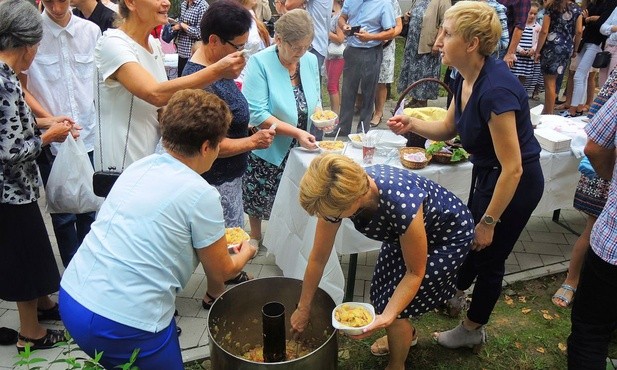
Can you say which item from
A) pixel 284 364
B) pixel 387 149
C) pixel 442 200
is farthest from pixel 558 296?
pixel 284 364

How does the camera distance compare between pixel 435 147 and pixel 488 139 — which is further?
pixel 435 147

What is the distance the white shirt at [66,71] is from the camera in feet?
10.4

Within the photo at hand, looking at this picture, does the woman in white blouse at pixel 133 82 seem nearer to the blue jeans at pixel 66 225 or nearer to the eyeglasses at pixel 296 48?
the eyeglasses at pixel 296 48

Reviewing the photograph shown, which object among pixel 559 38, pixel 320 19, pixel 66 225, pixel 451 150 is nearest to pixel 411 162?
pixel 451 150

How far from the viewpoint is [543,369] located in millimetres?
2971

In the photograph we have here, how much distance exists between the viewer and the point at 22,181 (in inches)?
102

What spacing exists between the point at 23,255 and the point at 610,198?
2.85m

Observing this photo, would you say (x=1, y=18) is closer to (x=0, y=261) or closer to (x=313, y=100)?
(x=0, y=261)

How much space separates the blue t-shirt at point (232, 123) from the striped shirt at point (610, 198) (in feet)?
5.67

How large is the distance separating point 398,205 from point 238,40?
132 cm

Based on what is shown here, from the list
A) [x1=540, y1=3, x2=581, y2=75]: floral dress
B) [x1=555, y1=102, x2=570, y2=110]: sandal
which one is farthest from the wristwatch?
[x1=555, y1=102, x2=570, y2=110]: sandal

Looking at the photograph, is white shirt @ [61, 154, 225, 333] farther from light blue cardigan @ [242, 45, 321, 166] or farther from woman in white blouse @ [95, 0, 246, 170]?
light blue cardigan @ [242, 45, 321, 166]

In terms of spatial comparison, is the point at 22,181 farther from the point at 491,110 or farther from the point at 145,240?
the point at 491,110

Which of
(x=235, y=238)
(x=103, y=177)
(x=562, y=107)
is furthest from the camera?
(x=562, y=107)
